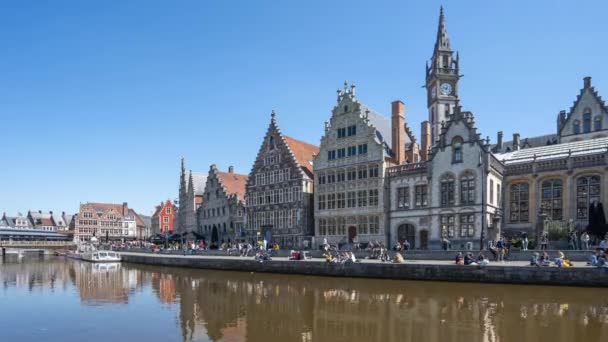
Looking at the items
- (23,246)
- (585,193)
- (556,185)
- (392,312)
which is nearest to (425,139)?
(556,185)

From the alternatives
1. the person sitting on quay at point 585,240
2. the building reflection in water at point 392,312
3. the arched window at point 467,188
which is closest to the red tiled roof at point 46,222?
the building reflection in water at point 392,312

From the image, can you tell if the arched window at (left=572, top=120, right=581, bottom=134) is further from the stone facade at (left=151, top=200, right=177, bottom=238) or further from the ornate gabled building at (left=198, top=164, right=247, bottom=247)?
the stone facade at (left=151, top=200, right=177, bottom=238)

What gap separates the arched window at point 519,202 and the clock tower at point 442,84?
624 inches

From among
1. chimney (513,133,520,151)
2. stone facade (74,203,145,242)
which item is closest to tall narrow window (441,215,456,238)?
chimney (513,133,520,151)

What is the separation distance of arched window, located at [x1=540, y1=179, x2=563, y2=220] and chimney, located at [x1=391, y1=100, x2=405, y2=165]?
1403cm

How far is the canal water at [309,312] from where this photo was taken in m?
16.9

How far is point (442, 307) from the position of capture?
2150cm

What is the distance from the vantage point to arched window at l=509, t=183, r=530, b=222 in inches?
1690

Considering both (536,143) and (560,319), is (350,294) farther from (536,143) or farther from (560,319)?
(536,143)

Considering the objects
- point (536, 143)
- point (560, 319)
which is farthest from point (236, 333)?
point (536, 143)

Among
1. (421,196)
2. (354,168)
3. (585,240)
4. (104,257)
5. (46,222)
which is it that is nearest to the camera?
(585,240)

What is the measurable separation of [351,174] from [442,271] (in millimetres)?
22656

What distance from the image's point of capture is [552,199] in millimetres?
41312

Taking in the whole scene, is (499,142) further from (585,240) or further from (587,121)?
(585,240)
